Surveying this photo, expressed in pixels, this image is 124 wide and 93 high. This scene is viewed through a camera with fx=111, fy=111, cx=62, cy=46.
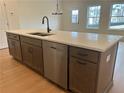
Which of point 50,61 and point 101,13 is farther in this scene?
point 101,13

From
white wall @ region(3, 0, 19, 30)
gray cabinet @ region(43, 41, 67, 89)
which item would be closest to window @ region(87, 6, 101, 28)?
white wall @ region(3, 0, 19, 30)

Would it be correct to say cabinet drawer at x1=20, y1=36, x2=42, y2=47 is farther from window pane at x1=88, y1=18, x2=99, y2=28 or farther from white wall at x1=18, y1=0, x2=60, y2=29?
window pane at x1=88, y1=18, x2=99, y2=28

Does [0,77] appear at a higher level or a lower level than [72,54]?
lower

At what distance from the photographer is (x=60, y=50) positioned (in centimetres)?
184

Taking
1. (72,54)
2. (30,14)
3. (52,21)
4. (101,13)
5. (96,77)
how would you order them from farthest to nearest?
(52,21), (101,13), (30,14), (72,54), (96,77)

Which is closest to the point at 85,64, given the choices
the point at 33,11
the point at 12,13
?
the point at 12,13

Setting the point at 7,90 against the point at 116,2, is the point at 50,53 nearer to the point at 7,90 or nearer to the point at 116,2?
the point at 7,90

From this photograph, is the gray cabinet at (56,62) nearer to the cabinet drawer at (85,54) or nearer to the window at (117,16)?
the cabinet drawer at (85,54)

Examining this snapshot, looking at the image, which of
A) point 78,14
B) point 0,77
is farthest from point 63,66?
point 78,14

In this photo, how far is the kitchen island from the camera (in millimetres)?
1480

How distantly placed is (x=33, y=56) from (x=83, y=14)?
5176mm

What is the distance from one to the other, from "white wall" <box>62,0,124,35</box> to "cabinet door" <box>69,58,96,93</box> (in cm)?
498

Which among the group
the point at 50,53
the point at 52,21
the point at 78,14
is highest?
the point at 78,14

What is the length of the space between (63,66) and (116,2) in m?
5.21
